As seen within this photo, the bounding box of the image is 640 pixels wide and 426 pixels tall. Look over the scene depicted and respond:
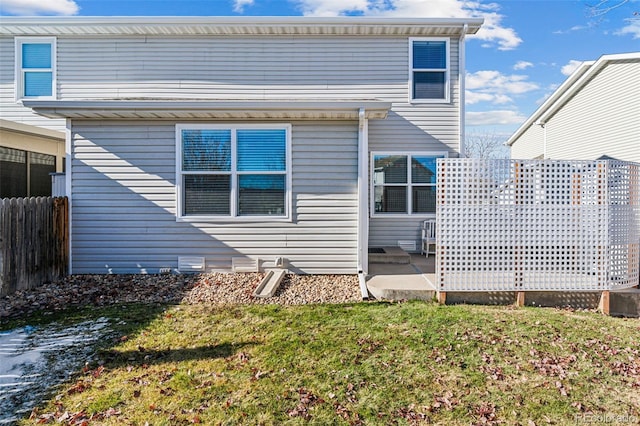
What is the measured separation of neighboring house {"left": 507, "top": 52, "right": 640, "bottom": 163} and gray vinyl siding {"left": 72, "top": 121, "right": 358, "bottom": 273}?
323 inches

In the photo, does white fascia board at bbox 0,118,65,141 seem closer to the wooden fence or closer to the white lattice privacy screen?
the wooden fence

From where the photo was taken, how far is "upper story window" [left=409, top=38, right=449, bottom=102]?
8578mm

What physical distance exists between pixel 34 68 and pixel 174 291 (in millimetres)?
7639

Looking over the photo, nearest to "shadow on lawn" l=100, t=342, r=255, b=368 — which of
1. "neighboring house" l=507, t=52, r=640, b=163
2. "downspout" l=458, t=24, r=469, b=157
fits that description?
"downspout" l=458, t=24, r=469, b=157

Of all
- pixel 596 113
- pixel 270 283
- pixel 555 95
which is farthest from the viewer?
pixel 555 95

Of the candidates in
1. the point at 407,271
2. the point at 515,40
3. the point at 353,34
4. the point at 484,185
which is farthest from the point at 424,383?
the point at 515,40

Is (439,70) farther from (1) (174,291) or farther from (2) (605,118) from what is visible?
(1) (174,291)

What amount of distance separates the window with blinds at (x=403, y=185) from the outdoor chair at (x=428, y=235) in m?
0.31

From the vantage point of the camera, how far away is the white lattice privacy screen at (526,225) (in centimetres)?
510

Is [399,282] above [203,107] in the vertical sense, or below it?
below

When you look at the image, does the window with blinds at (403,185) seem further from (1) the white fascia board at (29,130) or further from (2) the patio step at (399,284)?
(1) the white fascia board at (29,130)

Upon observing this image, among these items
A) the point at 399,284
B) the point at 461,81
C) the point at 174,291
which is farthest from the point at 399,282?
the point at 461,81

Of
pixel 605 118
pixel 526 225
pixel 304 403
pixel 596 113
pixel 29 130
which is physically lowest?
pixel 304 403

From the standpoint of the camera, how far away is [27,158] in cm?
880
